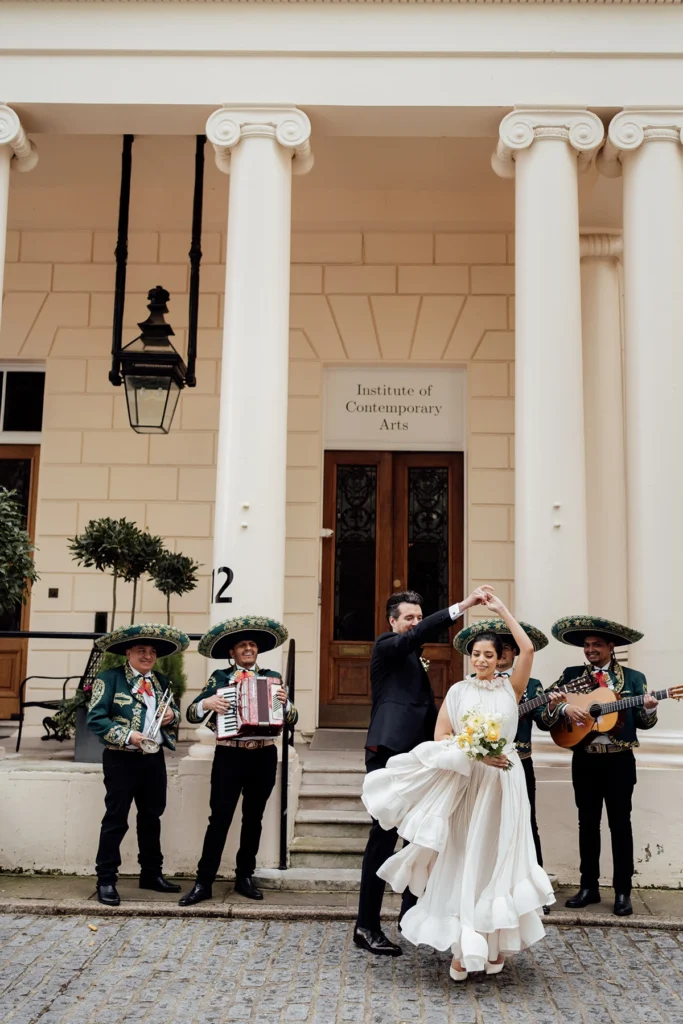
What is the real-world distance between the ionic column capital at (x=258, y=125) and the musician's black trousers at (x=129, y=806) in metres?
4.37

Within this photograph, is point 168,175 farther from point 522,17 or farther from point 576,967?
point 576,967

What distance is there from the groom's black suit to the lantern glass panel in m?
3.34

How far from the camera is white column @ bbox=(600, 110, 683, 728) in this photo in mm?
6793

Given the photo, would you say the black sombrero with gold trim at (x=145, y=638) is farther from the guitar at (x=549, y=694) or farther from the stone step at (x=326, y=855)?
the guitar at (x=549, y=694)

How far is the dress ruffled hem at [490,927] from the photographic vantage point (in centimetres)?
452

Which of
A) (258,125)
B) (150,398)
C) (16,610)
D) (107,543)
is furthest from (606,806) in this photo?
(16,610)

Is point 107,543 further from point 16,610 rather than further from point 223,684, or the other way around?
point 16,610

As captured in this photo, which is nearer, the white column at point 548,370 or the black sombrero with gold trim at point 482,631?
the black sombrero with gold trim at point 482,631

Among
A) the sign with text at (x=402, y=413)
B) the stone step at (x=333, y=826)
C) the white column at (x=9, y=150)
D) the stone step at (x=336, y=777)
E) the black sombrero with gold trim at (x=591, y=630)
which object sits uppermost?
the white column at (x=9, y=150)

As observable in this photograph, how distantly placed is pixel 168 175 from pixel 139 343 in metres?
2.24

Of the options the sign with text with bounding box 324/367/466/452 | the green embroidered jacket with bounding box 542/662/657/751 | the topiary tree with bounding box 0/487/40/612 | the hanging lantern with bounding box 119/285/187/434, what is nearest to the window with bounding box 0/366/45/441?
the hanging lantern with bounding box 119/285/187/434

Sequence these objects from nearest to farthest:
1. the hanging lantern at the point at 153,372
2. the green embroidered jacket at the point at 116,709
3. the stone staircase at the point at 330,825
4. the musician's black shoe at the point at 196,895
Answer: the musician's black shoe at the point at 196,895 → the green embroidered jacket at the point at 116,709 → the stone staircase at the point at 330,825 → the hanging lantern at the point at 153,372

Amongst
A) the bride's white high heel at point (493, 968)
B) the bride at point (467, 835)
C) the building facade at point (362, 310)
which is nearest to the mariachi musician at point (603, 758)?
the building facade at point (362, 310)

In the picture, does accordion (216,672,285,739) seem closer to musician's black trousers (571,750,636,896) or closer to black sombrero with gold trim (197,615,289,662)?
black sombrero with gold trim (197,615,289,662)
